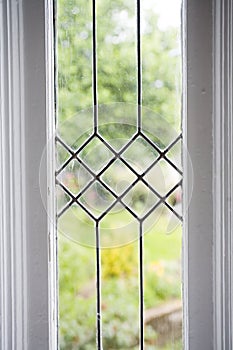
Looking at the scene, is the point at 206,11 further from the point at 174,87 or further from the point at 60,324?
the point at 60,324

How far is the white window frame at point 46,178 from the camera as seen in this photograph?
1339mm

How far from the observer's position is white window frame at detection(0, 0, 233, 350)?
1.34 meters

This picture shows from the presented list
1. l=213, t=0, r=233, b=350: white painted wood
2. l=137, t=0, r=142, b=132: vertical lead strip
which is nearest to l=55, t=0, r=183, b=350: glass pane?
l=137, t=0, r=142, b=132: vertical lead strip

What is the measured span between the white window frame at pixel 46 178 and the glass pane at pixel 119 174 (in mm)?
48

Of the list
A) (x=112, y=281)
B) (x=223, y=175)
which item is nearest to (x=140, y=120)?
(x=223, y=175)

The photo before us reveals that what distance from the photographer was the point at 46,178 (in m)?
1.38

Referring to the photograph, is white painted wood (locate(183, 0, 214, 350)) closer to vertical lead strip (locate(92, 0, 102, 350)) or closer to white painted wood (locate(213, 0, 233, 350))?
white painted wood (locate(213, 0, 233, 350))

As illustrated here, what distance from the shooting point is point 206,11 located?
4.41ft

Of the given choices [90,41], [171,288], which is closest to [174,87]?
[90,41]

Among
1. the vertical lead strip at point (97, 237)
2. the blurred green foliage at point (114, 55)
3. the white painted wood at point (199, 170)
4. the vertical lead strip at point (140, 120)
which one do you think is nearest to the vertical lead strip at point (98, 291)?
the vertical lead strip at point (97, 237)

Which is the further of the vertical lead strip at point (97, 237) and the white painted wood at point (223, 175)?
the vertical lead strip at point (97, 237)

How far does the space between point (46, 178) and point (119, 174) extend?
0.19 meters

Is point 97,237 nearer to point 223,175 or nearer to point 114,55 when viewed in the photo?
point 223,175

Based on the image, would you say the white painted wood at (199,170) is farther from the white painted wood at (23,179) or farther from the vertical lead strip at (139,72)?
the white painted wood at (23,179)
